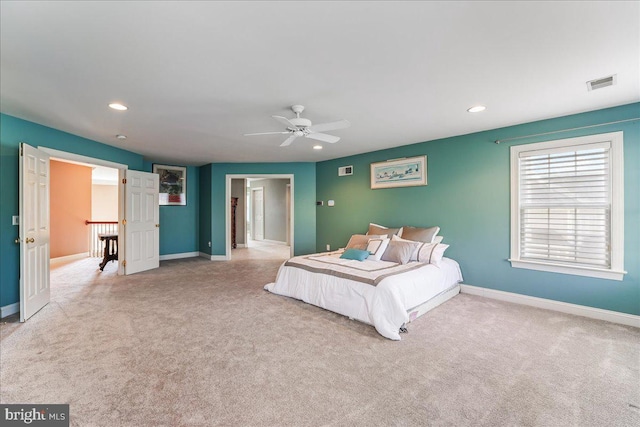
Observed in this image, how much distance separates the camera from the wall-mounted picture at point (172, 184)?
682 cm

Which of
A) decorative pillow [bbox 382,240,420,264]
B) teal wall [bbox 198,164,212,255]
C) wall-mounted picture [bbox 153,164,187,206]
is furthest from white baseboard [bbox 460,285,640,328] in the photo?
wall-mounted picture [bbox 153,164,187,206]

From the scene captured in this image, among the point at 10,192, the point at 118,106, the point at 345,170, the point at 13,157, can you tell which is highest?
the point at 118,106

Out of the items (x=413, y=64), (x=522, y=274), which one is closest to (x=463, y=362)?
(x=522, y=274)

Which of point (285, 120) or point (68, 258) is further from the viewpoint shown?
point (68, 258)

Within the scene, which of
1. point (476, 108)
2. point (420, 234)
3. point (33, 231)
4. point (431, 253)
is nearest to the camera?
point (476, 108)

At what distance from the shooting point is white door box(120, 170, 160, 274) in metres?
5.34

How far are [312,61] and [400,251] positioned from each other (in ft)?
8.94

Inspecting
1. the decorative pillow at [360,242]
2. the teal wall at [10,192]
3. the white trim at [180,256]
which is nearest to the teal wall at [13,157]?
the teal wall at [10,192]

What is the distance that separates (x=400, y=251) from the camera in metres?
3.94

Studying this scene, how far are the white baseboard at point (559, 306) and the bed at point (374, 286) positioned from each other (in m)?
0.33

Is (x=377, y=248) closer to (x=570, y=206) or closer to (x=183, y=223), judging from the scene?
(x=570, y=206)

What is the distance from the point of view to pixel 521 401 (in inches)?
72.7
